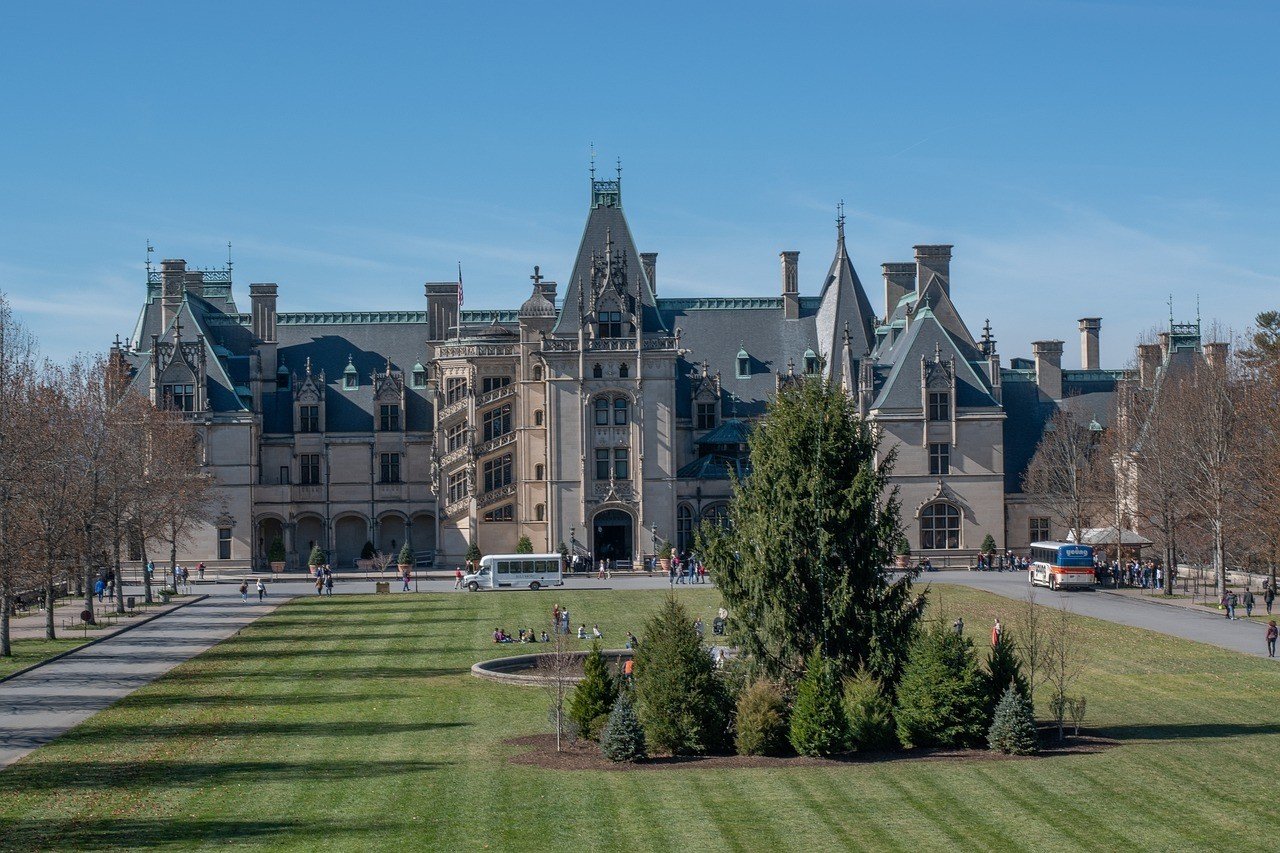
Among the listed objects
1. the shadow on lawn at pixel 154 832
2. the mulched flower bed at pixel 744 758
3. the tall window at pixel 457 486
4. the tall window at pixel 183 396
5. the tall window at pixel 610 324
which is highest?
the tall window at pixel 610 324

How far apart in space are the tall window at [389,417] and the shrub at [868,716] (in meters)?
69.8

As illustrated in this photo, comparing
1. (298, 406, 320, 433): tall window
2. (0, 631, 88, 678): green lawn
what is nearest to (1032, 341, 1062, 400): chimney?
(298, 406, 320, 433): tall window

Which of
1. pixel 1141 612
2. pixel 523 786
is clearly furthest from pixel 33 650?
pixel 1141 612

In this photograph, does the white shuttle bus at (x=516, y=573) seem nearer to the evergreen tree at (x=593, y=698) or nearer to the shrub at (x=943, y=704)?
the evergreen tree at (x=593, y=698)

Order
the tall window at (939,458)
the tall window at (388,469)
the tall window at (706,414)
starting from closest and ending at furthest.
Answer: the tall window at (939,458) < the tall window at (706,414) < the tall window at (388,469)

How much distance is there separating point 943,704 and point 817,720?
311 cm

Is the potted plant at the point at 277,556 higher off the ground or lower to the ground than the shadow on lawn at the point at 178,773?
higher

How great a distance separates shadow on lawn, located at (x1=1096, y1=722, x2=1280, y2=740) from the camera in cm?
3953

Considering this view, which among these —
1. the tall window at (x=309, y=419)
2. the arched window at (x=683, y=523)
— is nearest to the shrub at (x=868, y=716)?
the arched window at (x=683, y=523)

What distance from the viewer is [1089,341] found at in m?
109

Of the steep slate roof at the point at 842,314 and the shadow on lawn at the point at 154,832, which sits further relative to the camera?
the steep slate roof at the point at 842,314

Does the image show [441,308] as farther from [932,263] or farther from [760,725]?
[760,725]

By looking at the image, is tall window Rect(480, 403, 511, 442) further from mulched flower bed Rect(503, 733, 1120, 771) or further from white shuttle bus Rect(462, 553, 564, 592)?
mulched flower bed Rect(503, 733, 1120, 771)

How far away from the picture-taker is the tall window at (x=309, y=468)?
10469 cm
